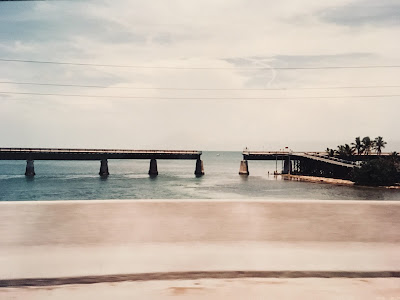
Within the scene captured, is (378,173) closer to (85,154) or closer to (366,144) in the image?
(366,144)

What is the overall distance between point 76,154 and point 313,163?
71.4m

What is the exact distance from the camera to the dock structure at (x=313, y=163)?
104188 mm

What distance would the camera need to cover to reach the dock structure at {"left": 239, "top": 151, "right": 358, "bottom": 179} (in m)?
104

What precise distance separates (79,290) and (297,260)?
3.32 m

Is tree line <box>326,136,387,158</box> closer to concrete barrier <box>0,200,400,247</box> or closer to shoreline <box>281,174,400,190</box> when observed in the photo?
shoreline <box>281,174,400,190</box>

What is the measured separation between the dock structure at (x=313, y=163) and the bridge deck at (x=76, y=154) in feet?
75.6

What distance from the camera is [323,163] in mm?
113000

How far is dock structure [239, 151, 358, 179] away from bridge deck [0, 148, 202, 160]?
2304 cm

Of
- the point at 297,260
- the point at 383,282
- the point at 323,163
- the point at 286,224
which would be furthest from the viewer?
the point at 323,163

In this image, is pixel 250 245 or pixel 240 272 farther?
pixel 250 245

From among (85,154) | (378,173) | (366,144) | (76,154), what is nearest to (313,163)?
(366,144)

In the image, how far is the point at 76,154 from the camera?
113 m

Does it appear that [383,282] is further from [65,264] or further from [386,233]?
[65,264]

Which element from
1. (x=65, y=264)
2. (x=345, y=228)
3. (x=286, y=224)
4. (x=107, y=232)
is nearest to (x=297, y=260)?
(x=286, y=224)
